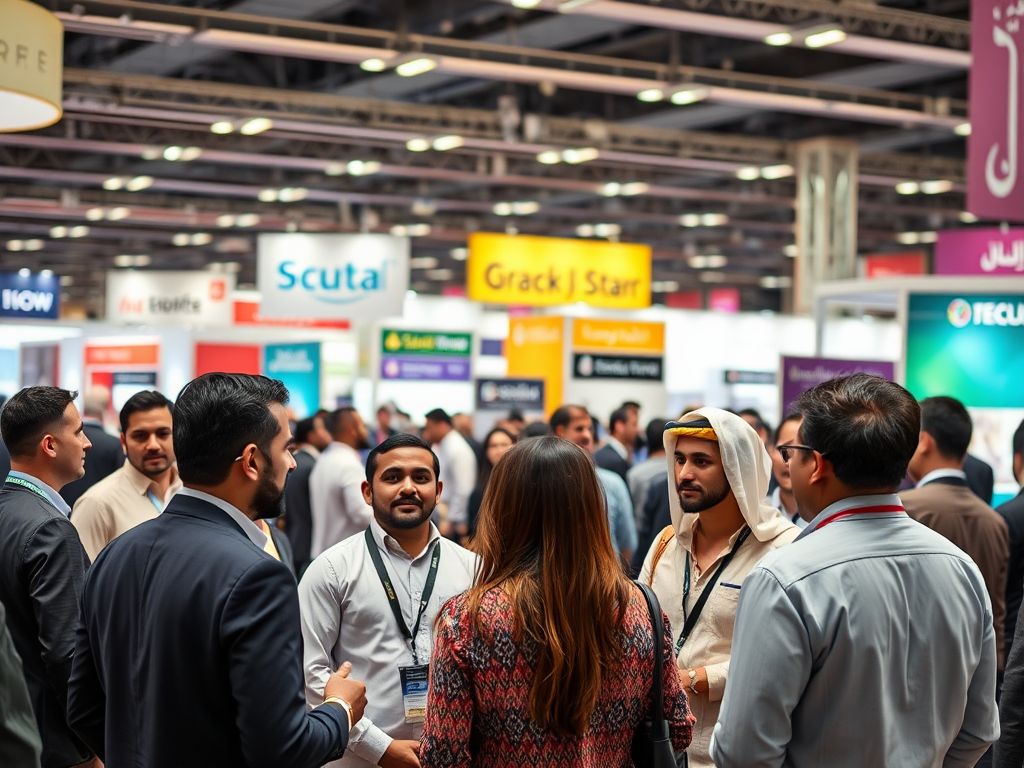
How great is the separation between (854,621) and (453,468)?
22.5 ft

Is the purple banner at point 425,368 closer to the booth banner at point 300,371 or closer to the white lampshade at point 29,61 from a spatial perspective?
the booth banner at point 300,371

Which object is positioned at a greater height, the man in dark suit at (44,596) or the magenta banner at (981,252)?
the magenta banner at (981,252)

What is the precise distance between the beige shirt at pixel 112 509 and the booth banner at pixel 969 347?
17.0 feet

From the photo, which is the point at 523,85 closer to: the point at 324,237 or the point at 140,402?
the point at 324,237

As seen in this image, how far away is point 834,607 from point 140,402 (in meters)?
2.89

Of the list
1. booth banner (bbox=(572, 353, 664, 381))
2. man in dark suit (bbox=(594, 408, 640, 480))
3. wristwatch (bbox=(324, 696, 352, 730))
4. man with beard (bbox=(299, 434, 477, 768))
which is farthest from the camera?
booth banner (bbox=(572, 353, 664, 381))

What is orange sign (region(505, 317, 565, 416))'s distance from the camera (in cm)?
1265

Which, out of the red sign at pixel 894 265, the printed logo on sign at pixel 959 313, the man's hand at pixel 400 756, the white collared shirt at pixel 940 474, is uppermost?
the red sign at pixel 894 265

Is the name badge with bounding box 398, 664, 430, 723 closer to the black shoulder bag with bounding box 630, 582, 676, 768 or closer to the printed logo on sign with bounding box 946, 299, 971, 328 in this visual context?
the black shoulder bag with bounding box 630, 582, 676, 768

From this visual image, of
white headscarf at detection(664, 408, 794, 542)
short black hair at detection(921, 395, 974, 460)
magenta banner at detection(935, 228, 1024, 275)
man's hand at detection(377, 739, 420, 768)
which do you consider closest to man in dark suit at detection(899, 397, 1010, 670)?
short black hair at detection(921, 395, 974, 460)

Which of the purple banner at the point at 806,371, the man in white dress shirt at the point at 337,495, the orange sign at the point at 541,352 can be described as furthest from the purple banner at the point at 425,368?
the man in white dress shirt at the point at 337,495

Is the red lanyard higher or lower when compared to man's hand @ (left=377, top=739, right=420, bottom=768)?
Answer: higher

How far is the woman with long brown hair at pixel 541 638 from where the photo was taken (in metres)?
1.97

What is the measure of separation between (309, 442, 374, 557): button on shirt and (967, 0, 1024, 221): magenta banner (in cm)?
338
